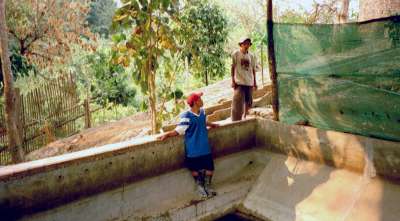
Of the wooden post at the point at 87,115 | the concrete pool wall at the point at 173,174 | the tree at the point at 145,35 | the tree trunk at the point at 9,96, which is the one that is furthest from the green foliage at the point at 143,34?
Result: the wooden post at the point at 87,115

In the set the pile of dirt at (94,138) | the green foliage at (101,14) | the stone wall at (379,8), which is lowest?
the pile of dirt at (94,138)

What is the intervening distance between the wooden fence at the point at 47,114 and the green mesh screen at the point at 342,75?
6.52 m

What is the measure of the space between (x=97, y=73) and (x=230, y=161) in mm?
10480

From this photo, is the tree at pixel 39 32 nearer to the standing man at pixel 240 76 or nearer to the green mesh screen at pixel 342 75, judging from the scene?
the standing man at pixel 240 76

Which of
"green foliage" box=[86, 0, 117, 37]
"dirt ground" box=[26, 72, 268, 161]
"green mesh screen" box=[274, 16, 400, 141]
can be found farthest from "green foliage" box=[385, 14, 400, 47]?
"green foliage" box=[86, 0, 117, 37]

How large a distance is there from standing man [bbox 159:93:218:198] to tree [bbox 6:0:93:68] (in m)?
9.17

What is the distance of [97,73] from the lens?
48.8 ft

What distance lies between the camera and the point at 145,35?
5500mm

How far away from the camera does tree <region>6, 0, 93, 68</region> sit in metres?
12.3

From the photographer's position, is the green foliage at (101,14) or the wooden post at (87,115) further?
the green foliage at (101,14)

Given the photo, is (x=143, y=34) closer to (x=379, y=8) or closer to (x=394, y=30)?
(x=394, y=30)

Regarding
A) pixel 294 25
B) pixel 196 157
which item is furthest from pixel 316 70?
pixel 196 157

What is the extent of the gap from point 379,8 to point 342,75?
2608 mm

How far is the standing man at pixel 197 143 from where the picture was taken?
491 cm
